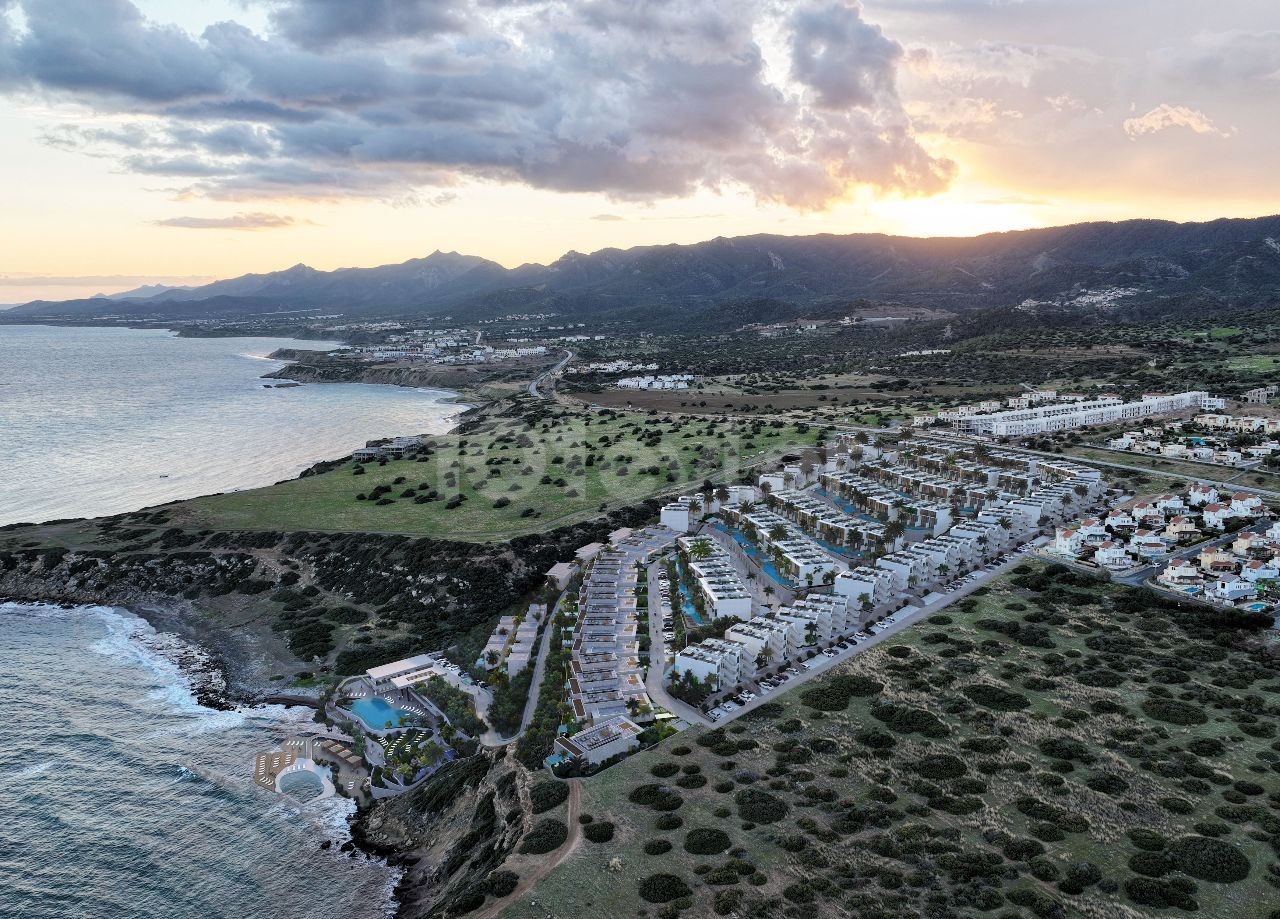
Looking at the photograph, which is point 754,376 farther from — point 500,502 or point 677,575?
point 677,575

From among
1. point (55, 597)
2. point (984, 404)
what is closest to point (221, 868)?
point (55, 597)

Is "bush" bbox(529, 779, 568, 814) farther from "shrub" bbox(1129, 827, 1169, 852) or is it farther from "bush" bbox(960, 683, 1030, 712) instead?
"shrub" bbox(1129, 827, 1169, 852)

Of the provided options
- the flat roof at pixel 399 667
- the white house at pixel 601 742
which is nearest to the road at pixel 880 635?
the white house at pixel 601 742

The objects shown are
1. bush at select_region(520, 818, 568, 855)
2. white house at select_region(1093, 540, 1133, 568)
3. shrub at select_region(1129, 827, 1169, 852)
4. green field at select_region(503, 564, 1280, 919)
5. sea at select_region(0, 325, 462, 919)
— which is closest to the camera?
green field at select_region(503, 564, 1280, 919)

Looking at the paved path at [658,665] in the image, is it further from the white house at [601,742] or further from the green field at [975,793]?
the white house at [601,742]

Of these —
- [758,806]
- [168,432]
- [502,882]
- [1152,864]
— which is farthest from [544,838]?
[168,432]

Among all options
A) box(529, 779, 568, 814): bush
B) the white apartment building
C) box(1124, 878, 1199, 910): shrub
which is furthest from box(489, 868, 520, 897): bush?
the white apartment building

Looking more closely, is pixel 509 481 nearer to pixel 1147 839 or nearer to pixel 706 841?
pixel 706 841
